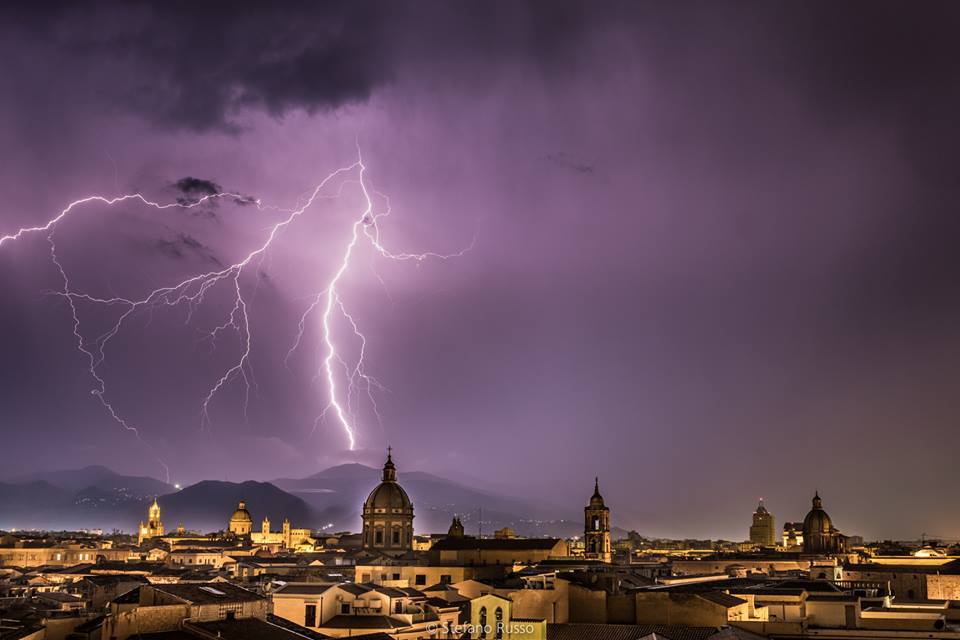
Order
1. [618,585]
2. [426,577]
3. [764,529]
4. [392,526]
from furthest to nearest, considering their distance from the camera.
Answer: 1. [764,529]
2. [392,526]
3. [426,577]
4. [618,585]

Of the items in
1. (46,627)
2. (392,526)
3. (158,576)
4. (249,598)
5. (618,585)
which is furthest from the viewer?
(392,526)

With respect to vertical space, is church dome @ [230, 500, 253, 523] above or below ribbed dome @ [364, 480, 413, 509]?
below

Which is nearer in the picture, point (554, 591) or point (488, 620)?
point (488, 620)

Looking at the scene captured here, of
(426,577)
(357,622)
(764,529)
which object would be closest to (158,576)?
(426,577)

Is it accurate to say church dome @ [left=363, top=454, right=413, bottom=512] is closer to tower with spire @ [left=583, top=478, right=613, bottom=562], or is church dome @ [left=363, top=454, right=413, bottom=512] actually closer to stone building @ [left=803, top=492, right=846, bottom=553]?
tower with spire @ [left=583, top=478, right=613, bottom=562]

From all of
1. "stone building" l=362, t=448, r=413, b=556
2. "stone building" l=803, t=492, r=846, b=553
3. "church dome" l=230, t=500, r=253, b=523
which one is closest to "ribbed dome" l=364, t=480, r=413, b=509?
"stone building" l=362, t=448, r=413, b=556

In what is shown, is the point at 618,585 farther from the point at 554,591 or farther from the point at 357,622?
the point at 357,622

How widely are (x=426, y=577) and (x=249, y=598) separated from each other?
36886 mm

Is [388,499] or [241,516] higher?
[388,499]

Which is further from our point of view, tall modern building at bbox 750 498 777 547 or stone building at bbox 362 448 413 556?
tall modern building at bbox 750 498 777 547

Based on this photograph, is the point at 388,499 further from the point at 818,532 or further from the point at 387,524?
the point at 818,532

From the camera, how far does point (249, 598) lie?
3316 cm

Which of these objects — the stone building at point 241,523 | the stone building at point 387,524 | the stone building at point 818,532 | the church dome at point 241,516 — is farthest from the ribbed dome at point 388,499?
the church dome at point 241,516

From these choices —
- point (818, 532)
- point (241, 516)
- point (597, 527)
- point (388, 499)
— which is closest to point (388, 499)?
point (388, 499)
